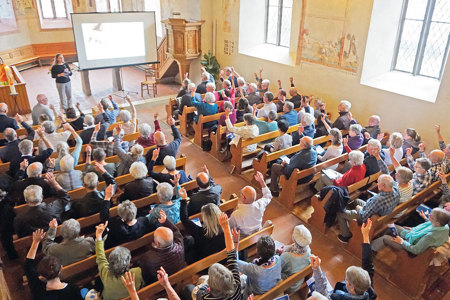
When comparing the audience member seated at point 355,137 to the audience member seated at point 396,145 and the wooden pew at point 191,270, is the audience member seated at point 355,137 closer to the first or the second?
the audience member seated at point 396,145

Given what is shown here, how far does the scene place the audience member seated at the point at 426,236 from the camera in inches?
138

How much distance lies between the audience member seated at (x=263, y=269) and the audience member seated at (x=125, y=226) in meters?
1.12

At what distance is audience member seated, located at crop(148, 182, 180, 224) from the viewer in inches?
144

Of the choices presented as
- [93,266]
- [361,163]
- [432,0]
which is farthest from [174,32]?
[93,266]

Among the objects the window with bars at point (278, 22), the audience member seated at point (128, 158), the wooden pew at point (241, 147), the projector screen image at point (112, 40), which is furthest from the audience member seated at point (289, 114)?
the projector screen image at point (112, 40)

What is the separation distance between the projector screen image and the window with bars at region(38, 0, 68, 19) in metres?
7.06

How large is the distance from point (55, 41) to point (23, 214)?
1323 cm

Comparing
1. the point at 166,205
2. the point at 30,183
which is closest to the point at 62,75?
the point at 30,183

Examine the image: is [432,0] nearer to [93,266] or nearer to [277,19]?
[277,19]

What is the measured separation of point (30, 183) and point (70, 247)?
131 centimetres

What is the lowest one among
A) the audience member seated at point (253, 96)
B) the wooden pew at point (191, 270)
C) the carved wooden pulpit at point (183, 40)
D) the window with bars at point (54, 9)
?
the wooden pew at point (191, 270)

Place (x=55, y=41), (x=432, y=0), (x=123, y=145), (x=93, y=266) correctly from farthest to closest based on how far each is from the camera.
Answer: (x=55, y=41) → (x=432, y=0) → (x=123, y=145) → (x=93, y=266)

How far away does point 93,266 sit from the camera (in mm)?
3289

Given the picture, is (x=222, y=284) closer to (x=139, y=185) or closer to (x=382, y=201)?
(x=139, y=185)
